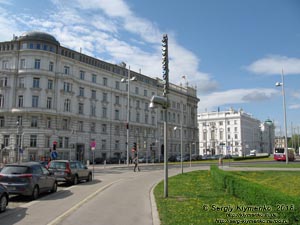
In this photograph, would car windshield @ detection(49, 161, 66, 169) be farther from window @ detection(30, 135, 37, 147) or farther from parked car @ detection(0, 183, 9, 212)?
window @ detection(30, 135, 37, 147)

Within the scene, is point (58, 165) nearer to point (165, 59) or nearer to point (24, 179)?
point (24, 179)

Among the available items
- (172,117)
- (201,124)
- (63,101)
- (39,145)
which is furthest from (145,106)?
(201,124)

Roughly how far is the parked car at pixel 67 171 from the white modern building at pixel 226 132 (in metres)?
Answer: 100

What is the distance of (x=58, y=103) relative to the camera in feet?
190

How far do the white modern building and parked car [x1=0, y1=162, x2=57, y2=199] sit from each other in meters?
107

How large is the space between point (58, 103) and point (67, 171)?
39912mm

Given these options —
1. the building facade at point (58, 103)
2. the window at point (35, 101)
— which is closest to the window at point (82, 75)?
the building facade at point (58, 103)

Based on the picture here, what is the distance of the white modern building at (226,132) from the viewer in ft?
408

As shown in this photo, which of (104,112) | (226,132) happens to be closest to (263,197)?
(104,112)

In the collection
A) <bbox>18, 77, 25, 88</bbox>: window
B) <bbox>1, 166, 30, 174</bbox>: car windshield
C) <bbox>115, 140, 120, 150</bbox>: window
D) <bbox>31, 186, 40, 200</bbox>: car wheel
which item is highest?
<bbox>18, 77, 25, 88</bbox>: window

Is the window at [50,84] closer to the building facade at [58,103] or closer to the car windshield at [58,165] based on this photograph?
the building facade at [58,103]

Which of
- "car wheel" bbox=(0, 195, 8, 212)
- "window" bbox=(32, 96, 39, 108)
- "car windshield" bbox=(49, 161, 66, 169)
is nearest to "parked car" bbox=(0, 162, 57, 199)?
"car wheel" bbox=(0, 195, 8, 212)

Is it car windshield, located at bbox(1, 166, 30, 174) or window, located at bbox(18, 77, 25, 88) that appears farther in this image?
window, located at bbox(18, 77, 25, 88)

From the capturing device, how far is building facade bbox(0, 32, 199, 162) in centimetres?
5338
